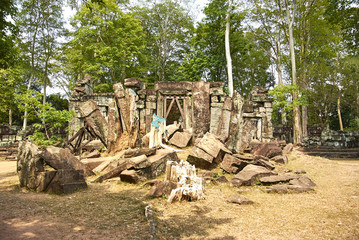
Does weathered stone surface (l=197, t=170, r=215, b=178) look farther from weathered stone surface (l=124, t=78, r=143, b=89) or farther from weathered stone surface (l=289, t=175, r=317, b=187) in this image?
weathered stone surface (l=124, t=78, r=143, b=89)

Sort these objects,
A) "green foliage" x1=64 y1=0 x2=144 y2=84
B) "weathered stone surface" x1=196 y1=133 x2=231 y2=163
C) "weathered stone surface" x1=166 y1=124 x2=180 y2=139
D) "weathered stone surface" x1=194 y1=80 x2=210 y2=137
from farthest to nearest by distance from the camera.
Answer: "green foliage" x1=64 y1=0 x2=144 y2=84 < "weathered stone surface" x1=194 y1=80 x2=210 y2=137 < "weathered stone surface" x1=166 y1=124 x2=180 y2=139 < "weathered stone surface" x1=196 y1=133 x2=231 y2=163

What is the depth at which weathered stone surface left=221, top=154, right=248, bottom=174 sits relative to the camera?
706 cm

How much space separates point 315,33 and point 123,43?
1687 centimetres

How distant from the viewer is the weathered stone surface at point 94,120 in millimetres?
9750

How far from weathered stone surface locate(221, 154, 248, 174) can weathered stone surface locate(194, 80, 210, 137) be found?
4.84 metres

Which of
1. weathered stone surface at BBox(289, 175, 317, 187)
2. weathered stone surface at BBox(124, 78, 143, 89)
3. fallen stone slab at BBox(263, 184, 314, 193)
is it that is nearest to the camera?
fallen stone slab at BBox(263, 184, 314, 193)

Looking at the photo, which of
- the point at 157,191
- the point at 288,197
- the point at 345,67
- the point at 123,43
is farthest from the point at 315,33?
the point at 157,191

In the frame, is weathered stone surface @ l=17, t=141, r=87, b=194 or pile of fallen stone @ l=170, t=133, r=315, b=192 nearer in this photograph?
weathered stone surface @ l=17, t=141, r=87, b=194

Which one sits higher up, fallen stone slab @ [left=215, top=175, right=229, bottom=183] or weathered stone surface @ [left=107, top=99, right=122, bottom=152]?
weathered stone surface @ [left=107, top=99, right=122, bottom=152]

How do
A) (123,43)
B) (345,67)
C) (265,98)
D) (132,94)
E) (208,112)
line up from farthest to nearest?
(345,67)
(123,43)
(265,98)
(208,112)
(132,94)

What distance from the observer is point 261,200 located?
493cm

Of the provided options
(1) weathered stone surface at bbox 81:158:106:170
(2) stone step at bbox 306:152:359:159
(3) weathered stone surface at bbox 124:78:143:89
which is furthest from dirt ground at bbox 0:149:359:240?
(2) stone step at bbox 306:152:359:159

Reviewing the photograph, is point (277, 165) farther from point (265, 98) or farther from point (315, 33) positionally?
point (315, 33)

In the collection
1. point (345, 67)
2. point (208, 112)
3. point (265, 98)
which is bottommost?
point (208, 112)
